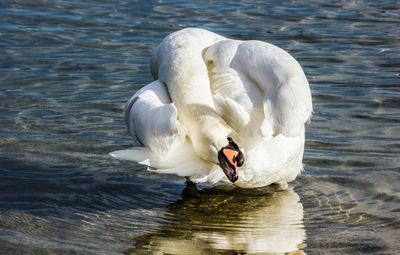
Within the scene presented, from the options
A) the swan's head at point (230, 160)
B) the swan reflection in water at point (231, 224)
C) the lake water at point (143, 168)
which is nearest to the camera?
the swan's head at point (230, 160)

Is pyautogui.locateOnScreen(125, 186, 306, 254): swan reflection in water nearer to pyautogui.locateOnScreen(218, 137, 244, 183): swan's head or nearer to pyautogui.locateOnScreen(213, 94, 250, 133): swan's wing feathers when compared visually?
pyautogui.locateOnScreen(218, 137, 244, 183): swan's head

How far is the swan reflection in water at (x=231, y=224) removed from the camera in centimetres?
441

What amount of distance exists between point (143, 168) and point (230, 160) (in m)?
2.03

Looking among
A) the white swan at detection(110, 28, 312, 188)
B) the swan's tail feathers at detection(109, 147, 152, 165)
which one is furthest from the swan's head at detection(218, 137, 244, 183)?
the swan's tail feathers at detection(109, 147, 152, 165)

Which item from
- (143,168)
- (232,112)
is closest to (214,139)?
(232,112)

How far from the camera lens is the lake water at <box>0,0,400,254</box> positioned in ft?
15.0

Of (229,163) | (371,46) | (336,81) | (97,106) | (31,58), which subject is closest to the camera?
(229,163)

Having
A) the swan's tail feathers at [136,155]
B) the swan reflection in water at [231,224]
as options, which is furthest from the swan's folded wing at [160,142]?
the swan reflection in water at [231,224]

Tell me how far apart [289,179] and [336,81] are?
3.39 metres

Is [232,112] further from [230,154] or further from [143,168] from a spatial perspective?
[143,168]

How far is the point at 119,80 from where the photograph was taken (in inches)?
343

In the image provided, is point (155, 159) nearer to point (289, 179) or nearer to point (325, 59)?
point (289, 179)

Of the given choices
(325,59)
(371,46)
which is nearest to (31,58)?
(325,59)

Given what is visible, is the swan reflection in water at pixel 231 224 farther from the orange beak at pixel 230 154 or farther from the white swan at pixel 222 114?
the orange beak at pixel 230 154
